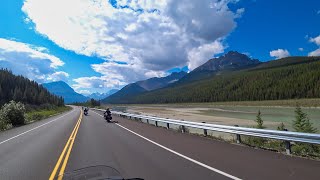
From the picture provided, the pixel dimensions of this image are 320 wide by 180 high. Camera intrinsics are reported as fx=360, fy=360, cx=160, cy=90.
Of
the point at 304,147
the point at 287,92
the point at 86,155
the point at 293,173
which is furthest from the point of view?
the point at 287,92

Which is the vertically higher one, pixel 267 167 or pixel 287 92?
pixel 287 92

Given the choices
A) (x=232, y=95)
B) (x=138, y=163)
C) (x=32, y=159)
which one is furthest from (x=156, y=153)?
(x=232, y=95)

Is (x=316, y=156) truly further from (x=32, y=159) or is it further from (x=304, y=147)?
(x=32, y=159)

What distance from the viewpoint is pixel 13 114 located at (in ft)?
128

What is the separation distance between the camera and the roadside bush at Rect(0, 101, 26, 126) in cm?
3772

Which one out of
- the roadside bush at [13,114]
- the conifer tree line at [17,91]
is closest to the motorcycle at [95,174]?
the roadside bush at [13,114]

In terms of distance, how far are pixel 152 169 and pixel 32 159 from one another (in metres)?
4.96

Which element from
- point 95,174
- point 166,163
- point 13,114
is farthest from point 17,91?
point 95,174

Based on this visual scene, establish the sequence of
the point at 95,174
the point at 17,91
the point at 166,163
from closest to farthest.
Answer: the point at 95,174 < the point at 166,163 < the point at 17,91

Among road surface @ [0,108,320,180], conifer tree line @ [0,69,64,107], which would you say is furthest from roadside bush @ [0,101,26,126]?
conifer tree line @ [0,69,64,107]

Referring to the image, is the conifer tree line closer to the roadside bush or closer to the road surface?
the roadside bush

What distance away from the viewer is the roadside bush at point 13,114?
37.7m

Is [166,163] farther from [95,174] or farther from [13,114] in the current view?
[13,114]

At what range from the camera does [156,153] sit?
43.0 feet
